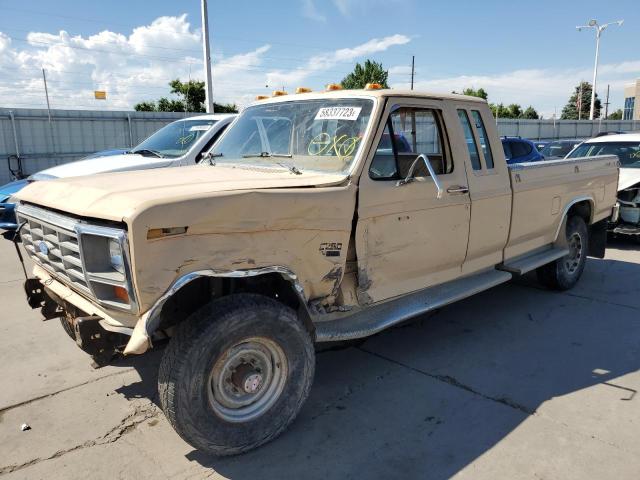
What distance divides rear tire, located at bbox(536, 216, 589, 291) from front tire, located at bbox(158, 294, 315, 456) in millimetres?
4018

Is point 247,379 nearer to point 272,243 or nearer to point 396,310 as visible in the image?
point 272,243

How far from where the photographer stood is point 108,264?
2.83 meters

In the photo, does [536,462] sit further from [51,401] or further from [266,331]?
[51,401]

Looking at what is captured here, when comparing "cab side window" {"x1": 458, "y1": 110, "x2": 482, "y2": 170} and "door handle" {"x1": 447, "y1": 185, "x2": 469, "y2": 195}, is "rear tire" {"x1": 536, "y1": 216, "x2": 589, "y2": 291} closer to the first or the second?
"cab side window" {"x1": 458, "y1": 110, "x2": 482, "y2": 170}

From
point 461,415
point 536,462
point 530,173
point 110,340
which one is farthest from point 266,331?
point 530,173

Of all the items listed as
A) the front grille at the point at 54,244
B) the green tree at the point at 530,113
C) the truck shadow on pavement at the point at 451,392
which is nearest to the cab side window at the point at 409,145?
the truck shadow on pavement at the point at 451,392

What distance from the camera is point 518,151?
33.9 feet

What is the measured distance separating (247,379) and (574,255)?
4944mm

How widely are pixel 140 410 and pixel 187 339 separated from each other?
117 centimetres

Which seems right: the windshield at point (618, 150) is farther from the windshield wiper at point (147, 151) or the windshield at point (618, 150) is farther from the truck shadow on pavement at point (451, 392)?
the windshield wiper at point (147, 151)

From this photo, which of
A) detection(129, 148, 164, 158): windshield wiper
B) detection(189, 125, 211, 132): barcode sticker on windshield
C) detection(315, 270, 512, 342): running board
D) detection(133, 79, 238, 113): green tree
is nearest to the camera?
detection(315, 270, 512, 342): running board

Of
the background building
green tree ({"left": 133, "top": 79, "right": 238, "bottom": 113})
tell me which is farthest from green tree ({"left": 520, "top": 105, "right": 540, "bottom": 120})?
green tree ({"left": 133, "top": 79, "right": 238, "bottom": 113})

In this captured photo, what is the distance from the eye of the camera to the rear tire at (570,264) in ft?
20.0

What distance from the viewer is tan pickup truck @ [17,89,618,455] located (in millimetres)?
2744
